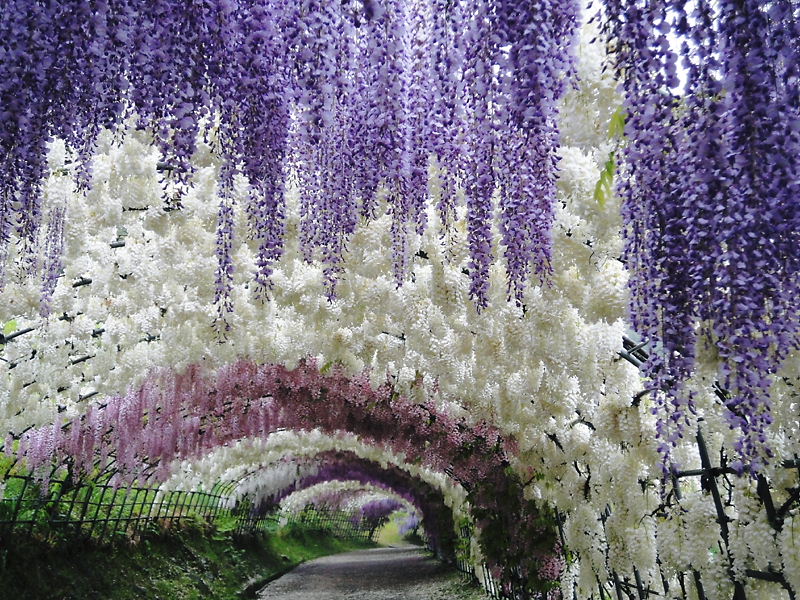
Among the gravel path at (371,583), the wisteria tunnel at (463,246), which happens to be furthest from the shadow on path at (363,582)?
the wisteria tunnel at (463,246)

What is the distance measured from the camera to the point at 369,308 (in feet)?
22.4

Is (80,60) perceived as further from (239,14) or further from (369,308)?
(369,308)

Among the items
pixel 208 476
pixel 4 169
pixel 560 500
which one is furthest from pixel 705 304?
pixel 208 476

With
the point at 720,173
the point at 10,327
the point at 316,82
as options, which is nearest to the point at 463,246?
the point at 316,82

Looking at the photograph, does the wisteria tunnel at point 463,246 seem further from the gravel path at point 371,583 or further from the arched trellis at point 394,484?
the arched trellis at point 394,484

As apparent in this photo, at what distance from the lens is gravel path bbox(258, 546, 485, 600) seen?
16.4 meters

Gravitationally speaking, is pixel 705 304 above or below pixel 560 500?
above

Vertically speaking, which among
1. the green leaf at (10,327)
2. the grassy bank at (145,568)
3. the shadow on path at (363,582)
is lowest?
the shadow on path at (363,582)

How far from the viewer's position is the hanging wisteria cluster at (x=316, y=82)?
2314mm

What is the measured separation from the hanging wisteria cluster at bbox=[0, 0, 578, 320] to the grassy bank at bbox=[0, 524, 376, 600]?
8.98 m

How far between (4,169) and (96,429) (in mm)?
9657

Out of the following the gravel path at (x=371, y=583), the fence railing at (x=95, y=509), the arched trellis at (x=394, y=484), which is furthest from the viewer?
the arched trellis at (x=394, y=484)

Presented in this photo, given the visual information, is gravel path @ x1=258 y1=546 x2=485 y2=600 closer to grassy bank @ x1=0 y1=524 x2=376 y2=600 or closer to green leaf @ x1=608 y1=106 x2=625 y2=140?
→ grassy bank @ x1=0 y1=524 x2=376 y2=600

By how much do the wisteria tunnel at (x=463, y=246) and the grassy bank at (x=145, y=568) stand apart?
42cm
